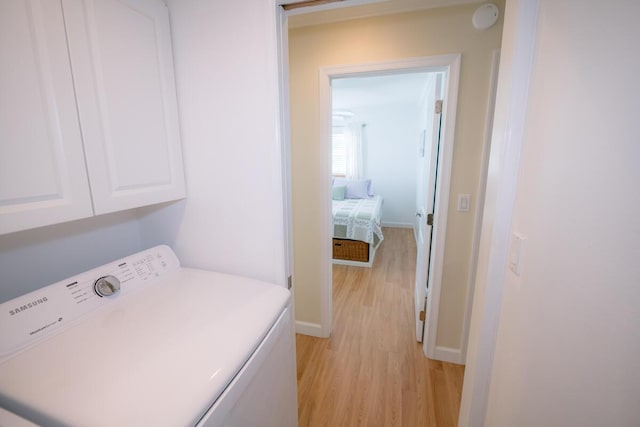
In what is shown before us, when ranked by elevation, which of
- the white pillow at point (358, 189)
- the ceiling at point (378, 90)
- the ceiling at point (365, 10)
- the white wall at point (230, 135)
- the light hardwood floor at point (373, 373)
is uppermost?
the ceiling at point (378, 90)

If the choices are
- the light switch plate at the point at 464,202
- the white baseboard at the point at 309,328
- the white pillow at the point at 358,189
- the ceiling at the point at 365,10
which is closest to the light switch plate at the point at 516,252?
the light switch plate at the point at 464,202

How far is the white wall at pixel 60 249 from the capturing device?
0.84 m

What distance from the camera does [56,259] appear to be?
3.14 feet

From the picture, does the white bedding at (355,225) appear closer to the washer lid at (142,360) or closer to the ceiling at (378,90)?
the ceiling at (378,90)

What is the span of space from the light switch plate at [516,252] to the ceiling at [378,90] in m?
2.53

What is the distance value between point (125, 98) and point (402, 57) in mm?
1516

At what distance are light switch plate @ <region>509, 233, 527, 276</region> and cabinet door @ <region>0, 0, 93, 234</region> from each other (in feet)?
4.25

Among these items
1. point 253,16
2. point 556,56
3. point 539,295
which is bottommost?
point 539,295

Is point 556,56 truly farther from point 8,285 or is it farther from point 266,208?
point 8,285

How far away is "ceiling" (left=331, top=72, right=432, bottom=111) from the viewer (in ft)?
10.9

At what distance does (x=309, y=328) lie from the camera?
2.20 m

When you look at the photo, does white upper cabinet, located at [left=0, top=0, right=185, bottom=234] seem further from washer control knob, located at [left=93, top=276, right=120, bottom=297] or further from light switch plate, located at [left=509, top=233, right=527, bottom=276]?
light switch plate, located at [left=509, top=233, right=527, bottom=276]

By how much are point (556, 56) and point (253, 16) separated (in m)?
0.94

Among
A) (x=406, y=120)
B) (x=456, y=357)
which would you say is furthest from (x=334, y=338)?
(x=406, y=120)
